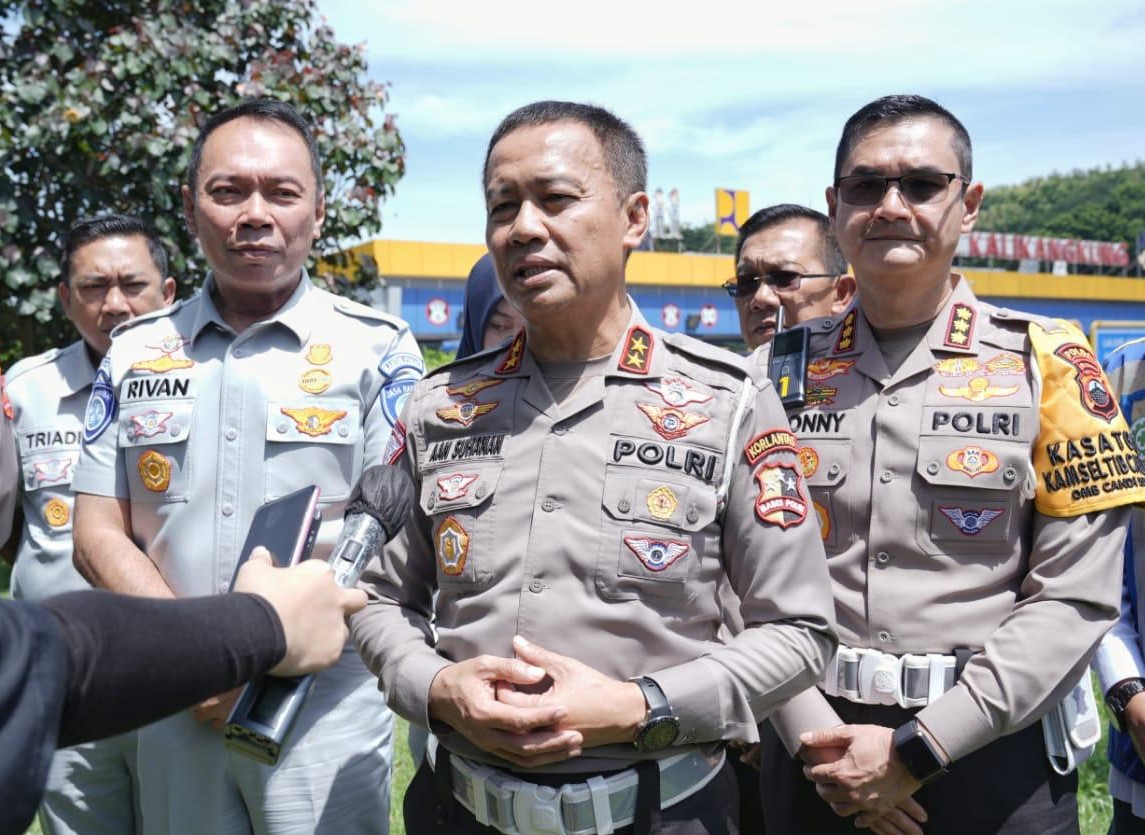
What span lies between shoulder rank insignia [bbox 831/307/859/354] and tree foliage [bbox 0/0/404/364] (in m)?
5.87

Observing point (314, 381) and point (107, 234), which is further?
point (107, 234)

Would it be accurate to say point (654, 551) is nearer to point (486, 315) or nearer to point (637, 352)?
point (637, 352)

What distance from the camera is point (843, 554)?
2.58m

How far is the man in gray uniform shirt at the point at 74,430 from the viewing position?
3330 millimetres

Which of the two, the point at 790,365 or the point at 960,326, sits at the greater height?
the point at 960,326

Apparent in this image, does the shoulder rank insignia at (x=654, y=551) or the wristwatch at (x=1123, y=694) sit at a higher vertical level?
the shoulder rank insignia at (x=654, y=551)

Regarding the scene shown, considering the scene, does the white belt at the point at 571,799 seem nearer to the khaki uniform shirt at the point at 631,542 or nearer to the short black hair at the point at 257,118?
the khaki uniform shirt at the point at 631,542

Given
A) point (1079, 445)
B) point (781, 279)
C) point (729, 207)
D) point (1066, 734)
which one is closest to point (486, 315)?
point (781, 279)

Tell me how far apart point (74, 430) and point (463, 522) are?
2.28 metres

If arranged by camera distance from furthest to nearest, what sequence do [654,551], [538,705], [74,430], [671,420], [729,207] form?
[729,207]
[74,430]
[671,420]
[654,551]
[538,705]

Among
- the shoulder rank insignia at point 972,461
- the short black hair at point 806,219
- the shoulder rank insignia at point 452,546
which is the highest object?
the short black hair at point 806,219

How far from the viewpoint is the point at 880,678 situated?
246 centimetres

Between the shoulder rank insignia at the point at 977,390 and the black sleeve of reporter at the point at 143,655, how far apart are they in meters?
1.75

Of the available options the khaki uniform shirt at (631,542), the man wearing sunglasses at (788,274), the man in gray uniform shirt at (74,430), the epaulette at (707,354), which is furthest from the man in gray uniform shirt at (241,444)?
the man wearing sunglasses at (788,274)
